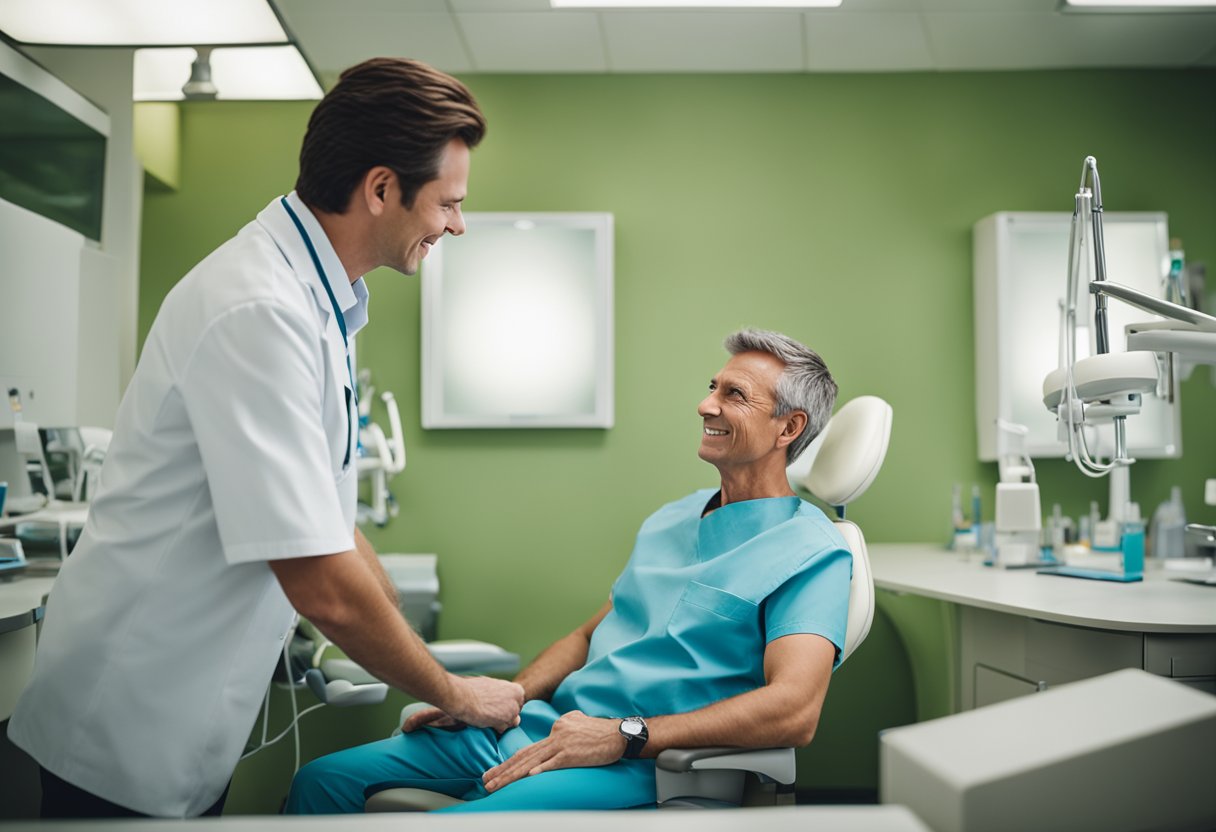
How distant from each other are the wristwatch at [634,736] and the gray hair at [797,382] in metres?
0.71

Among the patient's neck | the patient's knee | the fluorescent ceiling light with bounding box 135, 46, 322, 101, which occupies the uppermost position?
the fluorescent ceiling light with bounding box 135, 46, 322, 101

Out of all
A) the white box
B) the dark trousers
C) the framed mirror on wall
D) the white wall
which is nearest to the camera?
the white box

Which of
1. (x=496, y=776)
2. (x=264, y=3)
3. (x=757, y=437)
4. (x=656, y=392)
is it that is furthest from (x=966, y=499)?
(x=264, y=3)

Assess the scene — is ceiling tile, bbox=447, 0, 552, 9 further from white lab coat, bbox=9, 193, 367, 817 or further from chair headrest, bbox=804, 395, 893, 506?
white lab coat, bbox=9, 193, 367, 817

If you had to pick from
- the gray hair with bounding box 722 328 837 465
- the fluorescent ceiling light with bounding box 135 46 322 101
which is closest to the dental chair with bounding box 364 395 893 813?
the gray hair with bounding box 722 328 837 465

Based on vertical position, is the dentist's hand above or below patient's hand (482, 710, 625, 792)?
above

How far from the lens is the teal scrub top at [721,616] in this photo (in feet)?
5.37

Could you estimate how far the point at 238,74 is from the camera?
2.47m

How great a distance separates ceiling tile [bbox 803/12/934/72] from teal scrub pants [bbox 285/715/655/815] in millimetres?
2394

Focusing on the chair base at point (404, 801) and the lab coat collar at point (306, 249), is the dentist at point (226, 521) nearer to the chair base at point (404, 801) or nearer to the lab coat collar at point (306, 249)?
the lab coat collar at point (306, 249)

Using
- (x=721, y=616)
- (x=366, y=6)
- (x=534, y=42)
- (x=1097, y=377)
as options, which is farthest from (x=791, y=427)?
(x=366, y=6)

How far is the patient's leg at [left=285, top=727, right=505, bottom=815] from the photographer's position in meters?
1.62

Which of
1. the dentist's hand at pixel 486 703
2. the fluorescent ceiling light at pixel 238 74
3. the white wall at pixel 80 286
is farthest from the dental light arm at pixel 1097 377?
the white wall at pixel 80 286

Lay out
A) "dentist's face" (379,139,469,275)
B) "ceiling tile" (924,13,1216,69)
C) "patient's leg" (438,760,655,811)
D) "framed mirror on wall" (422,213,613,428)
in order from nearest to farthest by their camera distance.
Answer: "dentist's face" (379,139,469,275) → "patient's leg" (438,760,655,811) → "ceiling tile" (924,13,1216,69) → "framed mirror on wall" (422,213,613,428)
